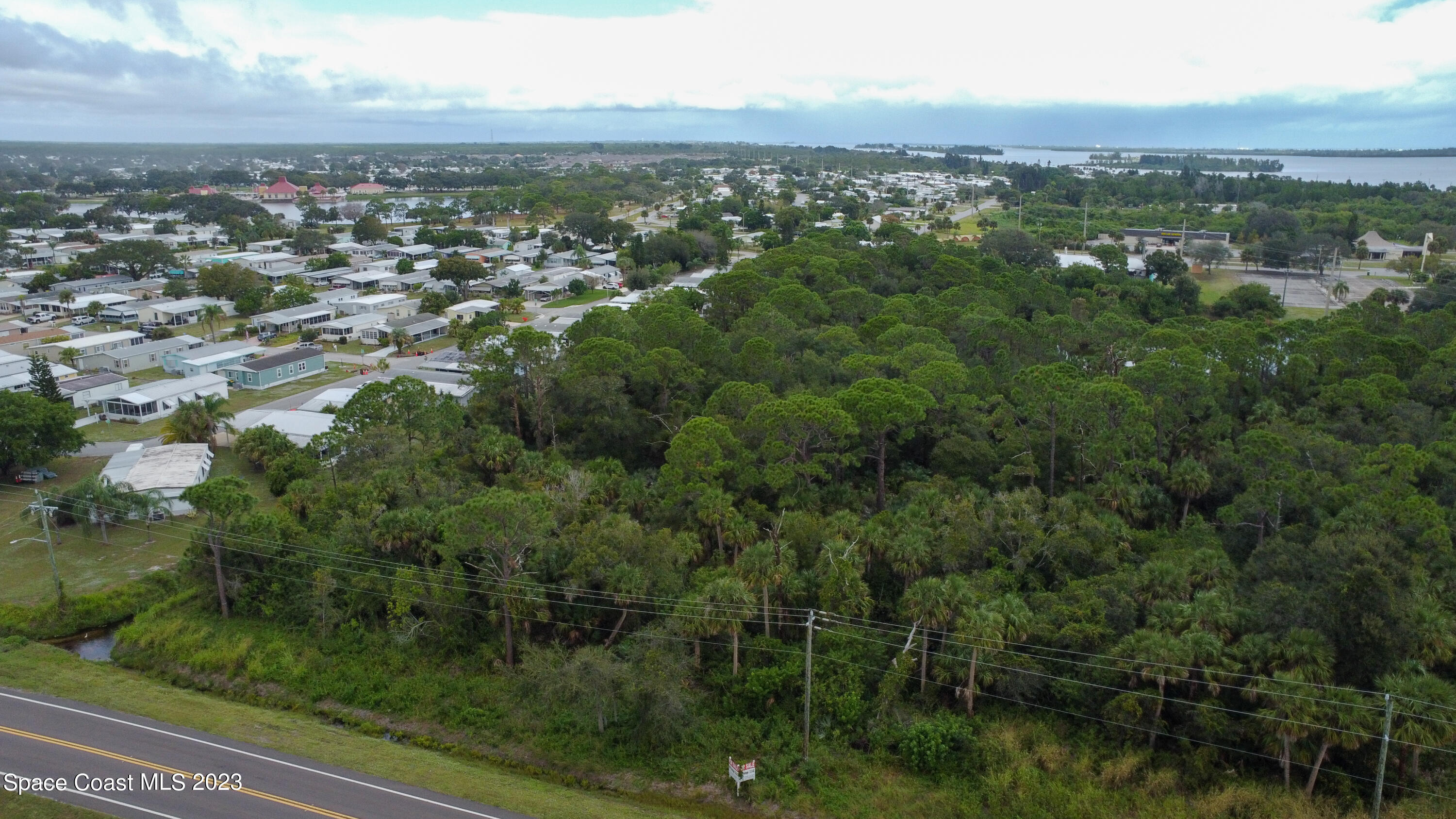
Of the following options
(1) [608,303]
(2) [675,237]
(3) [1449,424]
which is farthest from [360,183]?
(3) [1449,424]

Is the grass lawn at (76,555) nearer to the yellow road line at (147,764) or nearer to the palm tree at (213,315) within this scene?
the yellow road line at (147,764)

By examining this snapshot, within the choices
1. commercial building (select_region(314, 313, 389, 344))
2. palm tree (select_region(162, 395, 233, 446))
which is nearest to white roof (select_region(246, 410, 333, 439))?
palm tree (select_region(162, 395, 233, 446))

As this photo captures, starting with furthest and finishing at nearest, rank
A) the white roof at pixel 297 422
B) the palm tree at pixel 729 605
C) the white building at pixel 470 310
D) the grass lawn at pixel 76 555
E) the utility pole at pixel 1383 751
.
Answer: the white building at pixel 470 310
the white roof at pixel 297 422
the grass lawn at pixel 76 555
the palm tree at pixel 729 605
the utility pole at pixel 1383 751

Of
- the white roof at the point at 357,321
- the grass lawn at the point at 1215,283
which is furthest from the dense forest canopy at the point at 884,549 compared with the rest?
the grass lawn at the point at 1215,283

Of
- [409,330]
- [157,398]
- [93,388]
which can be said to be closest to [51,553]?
[157,398]

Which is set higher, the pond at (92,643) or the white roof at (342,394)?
the white roof at (342,394)

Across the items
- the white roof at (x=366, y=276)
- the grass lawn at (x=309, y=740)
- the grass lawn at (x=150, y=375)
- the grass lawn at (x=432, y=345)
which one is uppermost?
the white roof at (x=366, y=276)

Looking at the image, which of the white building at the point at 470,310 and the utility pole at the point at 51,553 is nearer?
the utility pole at the point at 51,553

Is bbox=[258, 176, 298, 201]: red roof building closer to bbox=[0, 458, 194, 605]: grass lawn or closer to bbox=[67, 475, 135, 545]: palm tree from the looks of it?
bbox=[0, 458, 194, 605]: grass lawn
